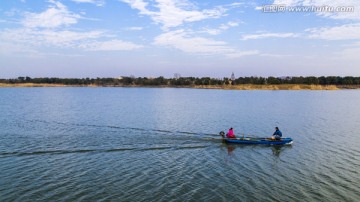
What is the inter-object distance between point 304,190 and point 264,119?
36.4m

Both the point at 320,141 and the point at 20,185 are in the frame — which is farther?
the point at 320,141

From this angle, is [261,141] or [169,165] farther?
[261,141]

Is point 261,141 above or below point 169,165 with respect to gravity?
above

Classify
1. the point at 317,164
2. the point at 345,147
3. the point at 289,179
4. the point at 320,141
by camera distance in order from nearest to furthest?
the point at 289,179 → the point at 317,164 → the point at 345,147 → the point at 320,141

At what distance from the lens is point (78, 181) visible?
21688 millimetres

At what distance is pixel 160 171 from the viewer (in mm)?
24438

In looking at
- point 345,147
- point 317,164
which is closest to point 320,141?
point 345,147

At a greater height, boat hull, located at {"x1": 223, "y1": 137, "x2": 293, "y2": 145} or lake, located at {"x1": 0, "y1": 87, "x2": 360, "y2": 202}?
boat hull, located at {"x1": 223, "y1": 137, "x2": 293, "y2": 145}

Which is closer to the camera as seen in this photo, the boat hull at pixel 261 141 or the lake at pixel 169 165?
the lake at pixel 169 165

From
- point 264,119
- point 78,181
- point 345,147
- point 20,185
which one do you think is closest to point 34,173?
point 20,185

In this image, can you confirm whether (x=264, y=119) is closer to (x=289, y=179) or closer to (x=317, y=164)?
(x=317, y=164)

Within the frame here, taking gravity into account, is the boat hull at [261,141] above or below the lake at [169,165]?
above

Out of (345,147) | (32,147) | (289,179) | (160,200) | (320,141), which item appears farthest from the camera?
(320,141)

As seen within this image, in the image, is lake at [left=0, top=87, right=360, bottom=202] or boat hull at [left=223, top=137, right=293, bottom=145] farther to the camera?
boat hull at [left=223, top=137, right=293, bottom=145]
